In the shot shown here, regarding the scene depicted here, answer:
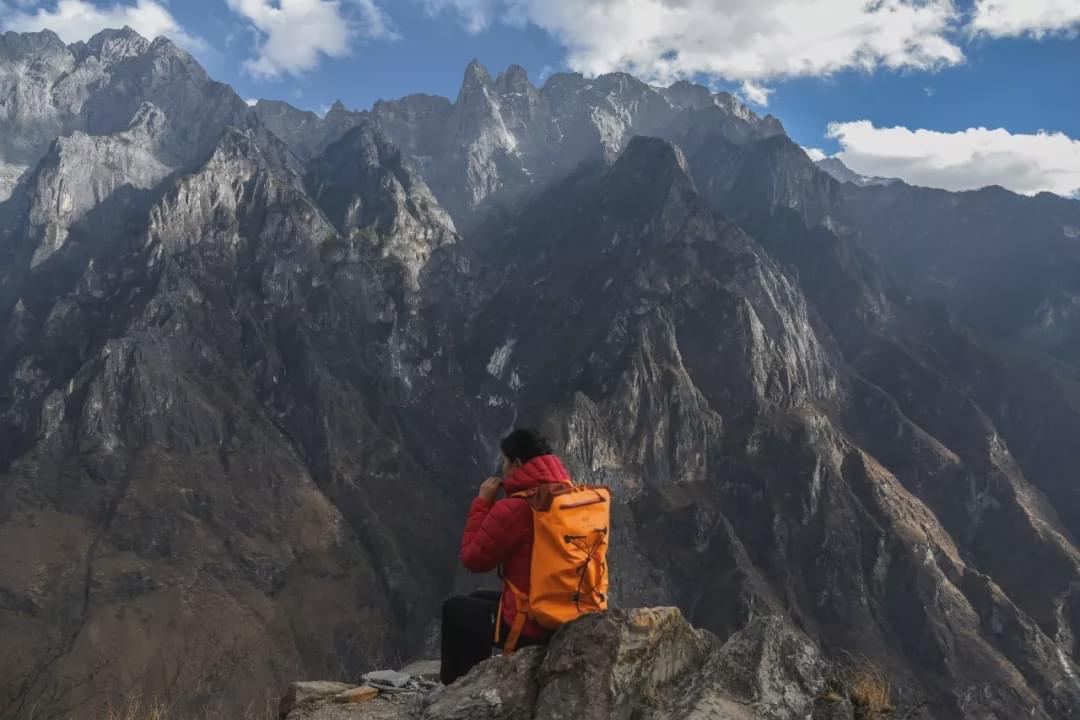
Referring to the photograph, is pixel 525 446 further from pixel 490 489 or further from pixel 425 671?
pixel 425 671

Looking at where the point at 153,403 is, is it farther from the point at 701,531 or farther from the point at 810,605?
the point at 810,605

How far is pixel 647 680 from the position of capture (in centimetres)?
977

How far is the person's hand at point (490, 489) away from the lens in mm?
10359

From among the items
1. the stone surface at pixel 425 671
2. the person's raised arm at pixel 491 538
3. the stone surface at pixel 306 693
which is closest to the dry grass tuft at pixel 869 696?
the person's raised arm at pixel 491 538

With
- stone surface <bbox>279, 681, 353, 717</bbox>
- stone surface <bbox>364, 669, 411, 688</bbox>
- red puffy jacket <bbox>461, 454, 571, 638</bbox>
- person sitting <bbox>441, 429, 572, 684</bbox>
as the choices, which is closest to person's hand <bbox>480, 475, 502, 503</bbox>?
person sitting <bbox>441, 429, 572, 684</bbox>

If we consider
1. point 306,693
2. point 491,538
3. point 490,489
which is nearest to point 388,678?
point 306,693

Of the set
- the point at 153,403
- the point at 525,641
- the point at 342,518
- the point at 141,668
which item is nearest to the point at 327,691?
the point at 525,641

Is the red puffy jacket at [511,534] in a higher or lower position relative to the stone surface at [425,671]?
higher

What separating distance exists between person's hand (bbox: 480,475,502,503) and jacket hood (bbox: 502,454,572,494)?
46cm

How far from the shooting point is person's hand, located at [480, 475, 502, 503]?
10.4 meters

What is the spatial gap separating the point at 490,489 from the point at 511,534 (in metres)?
1.16

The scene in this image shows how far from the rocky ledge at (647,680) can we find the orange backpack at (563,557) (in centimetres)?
30

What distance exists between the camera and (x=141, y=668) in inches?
5315

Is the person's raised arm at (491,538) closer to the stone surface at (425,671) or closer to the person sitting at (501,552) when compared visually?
the person sitting at (501,552)
